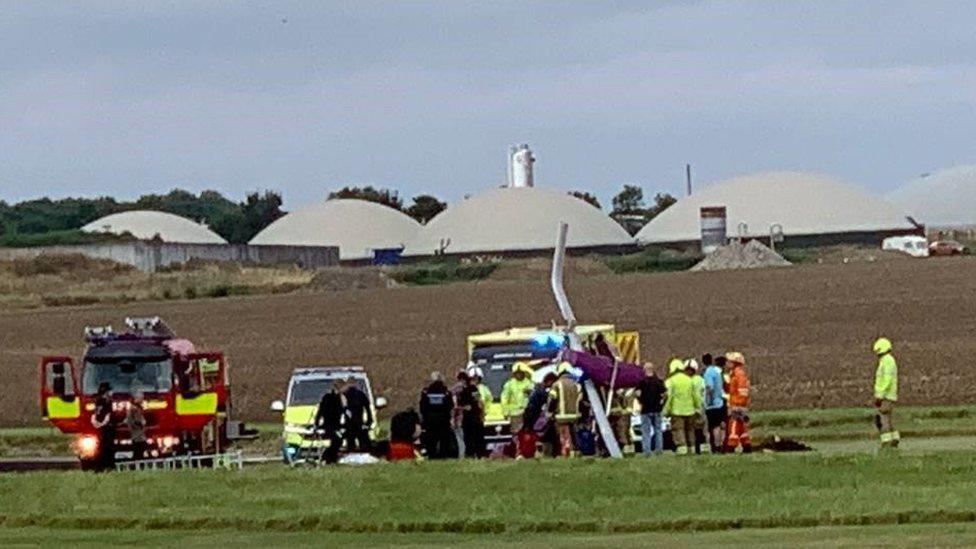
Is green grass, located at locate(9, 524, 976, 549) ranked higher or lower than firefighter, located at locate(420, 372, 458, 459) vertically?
lower

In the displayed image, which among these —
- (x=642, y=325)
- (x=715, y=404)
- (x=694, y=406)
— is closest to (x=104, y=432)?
(x=694, y=406)

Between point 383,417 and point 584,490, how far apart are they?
2350cm

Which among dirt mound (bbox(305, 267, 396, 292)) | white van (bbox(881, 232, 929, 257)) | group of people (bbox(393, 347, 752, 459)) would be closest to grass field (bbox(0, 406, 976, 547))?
group of people (bbox(393, 347, 752, 459))

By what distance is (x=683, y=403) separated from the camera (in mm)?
37781

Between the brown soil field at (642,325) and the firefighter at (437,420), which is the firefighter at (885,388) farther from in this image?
the brown soil field at (642,325)

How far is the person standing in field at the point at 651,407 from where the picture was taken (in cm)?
3759

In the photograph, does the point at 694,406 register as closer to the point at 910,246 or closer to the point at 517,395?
the point at 517,395

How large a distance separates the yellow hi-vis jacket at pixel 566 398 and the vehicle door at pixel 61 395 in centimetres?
866

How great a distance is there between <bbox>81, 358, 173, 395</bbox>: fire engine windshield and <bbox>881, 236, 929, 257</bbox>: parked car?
127 meters

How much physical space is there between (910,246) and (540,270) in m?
29.3

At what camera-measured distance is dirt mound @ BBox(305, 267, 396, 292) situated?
139 m

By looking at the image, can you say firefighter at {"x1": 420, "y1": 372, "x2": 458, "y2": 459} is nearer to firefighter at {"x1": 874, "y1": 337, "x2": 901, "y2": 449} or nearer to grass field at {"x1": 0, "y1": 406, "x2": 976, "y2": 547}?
grass field at {"x1": 0, "y1": 406, "x2": 976, "y2": 547}

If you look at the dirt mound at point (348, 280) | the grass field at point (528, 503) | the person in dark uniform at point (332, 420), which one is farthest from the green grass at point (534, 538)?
the dirt mound at point (348, 280)

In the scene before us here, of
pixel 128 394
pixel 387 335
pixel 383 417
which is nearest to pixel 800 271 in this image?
pixel 387 335
